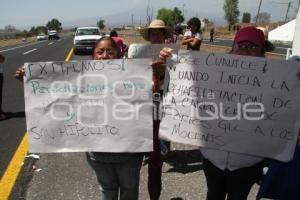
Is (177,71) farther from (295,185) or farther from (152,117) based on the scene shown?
(295,185)

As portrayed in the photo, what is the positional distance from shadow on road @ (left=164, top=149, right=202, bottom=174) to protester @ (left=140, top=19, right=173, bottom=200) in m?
0.27

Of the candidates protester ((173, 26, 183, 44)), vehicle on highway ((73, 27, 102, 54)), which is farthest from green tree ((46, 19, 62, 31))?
protester ((173, 26, 183, 44))

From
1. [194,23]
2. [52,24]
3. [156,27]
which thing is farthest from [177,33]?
[52,24]

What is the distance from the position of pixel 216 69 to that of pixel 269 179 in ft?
2.81

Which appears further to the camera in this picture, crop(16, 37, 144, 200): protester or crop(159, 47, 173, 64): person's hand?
crop(16, 37, 144, 200): protester

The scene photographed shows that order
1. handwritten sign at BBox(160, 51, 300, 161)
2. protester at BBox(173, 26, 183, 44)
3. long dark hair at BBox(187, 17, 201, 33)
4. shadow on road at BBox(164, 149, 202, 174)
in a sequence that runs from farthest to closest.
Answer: protester at BBox(173, 26, 183, 44) → long dark hair at BBox(187, 17, 201, 33) → shadow on road at BBox(164, 149, 202, 174) → handwritten sign at BBox(160, 51, 300, 161)

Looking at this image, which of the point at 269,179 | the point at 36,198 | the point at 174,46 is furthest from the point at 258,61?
the point at 36,198

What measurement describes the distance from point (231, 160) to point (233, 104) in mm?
388

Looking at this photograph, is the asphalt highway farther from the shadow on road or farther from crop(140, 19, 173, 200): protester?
crop(140, 19, 173, 200): protester

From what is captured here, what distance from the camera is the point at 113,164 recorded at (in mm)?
2850

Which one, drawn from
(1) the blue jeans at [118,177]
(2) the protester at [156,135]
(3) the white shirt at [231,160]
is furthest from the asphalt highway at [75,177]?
(3) the white shirt at [231,160]

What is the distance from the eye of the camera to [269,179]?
2.70 metres

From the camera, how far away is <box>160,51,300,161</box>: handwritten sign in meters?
2.55

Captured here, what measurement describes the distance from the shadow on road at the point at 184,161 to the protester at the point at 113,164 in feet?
5.84
